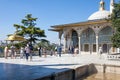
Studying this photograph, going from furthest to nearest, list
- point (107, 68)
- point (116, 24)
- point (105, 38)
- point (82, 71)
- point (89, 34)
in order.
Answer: point (89, 34) < point (105, 38) < point (116, 24) < point (107, 68) < point (82, 71)

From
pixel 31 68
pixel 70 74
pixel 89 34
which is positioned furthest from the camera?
pixel 89 34

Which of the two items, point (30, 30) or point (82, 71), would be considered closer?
point (82, 71)

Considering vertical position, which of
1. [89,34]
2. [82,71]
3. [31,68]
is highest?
[89,34]


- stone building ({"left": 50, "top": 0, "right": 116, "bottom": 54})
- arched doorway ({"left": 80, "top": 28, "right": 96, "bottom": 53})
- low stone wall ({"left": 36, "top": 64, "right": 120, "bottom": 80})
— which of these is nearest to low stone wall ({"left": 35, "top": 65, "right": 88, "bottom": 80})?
low stone wall ({"left": 36, "top": 64, "right": 120, "bottom": 80})

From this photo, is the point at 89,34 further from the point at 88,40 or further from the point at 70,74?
the point at 70,74

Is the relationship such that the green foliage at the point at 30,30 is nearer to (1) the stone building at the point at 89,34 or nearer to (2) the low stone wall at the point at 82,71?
(1) the stone building at the point at 89,34

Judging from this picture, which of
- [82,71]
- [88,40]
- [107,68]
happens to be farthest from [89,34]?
[82,71]

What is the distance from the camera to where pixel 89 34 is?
35812mm

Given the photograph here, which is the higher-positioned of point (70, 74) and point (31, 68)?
point (31, 68)

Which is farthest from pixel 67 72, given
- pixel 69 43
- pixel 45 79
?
pixel 69 43

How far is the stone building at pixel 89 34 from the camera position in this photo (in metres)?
32.7

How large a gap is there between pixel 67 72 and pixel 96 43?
68.8 feet

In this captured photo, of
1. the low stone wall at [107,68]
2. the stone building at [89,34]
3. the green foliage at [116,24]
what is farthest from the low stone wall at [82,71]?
the stone building at [89,34]

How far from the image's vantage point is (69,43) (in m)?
38.8
